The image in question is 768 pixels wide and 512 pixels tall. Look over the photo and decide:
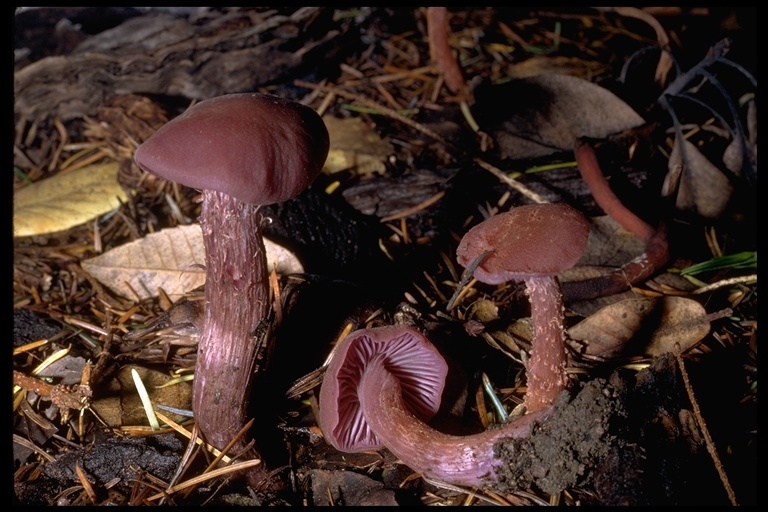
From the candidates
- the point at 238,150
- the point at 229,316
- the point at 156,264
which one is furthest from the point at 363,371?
the point at 156,264

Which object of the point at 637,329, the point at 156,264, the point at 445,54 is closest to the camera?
the point at 637,329

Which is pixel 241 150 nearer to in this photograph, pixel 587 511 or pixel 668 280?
pixel 587 511

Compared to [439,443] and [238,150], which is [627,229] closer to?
[439,443]

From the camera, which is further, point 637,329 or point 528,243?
point 637,329

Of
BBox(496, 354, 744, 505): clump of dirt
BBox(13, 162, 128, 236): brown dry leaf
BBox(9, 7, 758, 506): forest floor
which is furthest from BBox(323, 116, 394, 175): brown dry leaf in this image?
BBox(496, 354, 744, 505): clump of dirt

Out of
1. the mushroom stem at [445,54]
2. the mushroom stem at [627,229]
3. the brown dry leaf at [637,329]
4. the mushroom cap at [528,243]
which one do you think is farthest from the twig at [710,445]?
the mushroom stem at [445,54]

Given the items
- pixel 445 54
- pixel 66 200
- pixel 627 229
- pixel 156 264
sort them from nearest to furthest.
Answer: pixel 156 264 → pixel 627 229 → pixel 66 200 → pixel 445 54

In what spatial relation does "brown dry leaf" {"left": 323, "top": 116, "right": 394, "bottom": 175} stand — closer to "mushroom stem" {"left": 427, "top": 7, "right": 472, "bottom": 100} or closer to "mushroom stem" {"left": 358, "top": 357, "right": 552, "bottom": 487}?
"mushroom stem" {"left": 427, "top": 7, "right": 472, "bottom": 100}
